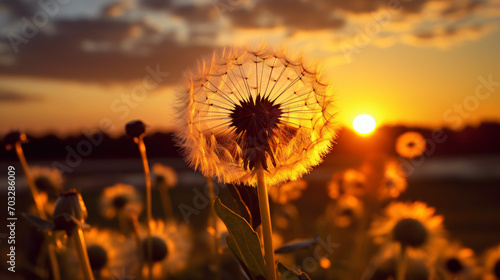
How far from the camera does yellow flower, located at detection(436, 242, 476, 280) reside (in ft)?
7.78

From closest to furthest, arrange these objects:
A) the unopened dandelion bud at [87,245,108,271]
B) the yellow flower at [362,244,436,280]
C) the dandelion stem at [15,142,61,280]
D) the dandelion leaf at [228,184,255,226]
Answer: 1. the dandelion leaf at [228,184,255,226]
2. the dandelion stem at [15,142,61,280]
3. the yellow flower at [362,244,436,280]
4. the unopened dandelion bud at [87,245,108,271]

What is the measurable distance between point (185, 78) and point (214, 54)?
0.11 m

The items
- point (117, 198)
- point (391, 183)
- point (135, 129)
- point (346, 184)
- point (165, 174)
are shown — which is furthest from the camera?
point (165, 174)

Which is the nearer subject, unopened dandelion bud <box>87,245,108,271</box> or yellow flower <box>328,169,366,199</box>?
unopened dandelion bud <box>87,245,108,271</box>

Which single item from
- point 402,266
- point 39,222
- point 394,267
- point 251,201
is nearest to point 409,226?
point 394,267

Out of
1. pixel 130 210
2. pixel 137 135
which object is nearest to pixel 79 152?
pixel 130 210

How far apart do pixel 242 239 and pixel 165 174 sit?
3.00 m

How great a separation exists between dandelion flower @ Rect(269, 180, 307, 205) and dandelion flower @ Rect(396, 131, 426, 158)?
73 centimetres

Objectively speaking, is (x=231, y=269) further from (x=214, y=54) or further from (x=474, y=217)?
(x=474, y=217)

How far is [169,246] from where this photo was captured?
8.73 feet

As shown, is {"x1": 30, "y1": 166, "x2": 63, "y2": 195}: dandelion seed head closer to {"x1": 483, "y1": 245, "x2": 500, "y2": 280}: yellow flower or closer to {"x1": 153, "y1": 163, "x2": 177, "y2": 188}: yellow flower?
{"x1": 153, "y1": 163, "x2": 177, "y2": 188}: yellow flower

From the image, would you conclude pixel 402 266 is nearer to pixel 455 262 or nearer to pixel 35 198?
pixel 455 262

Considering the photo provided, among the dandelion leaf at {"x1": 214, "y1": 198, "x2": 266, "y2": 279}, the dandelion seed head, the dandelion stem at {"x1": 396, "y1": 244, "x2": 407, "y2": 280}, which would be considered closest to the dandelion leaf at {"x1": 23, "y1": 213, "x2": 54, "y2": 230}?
the dandelion leaf at {"x1": 214, "y1": 198, "x2": 266, "y2": 279}

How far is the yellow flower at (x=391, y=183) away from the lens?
291 centimetres
